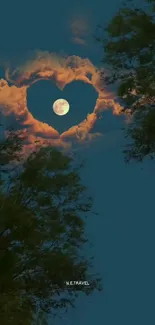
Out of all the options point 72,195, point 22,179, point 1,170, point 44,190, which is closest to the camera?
point 1,170

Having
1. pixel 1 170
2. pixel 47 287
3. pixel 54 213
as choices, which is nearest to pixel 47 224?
pixel 54 213

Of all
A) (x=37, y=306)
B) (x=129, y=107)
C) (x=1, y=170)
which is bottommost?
(x=37, y=306)

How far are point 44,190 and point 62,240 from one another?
3082mm

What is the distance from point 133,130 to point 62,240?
14716 mm

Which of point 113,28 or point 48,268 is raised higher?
point 113,28

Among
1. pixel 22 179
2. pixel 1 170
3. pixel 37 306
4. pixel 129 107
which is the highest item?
pixel 22 179

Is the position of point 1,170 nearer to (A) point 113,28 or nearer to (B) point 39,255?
(B) point 39,255

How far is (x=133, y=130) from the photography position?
44.8ft

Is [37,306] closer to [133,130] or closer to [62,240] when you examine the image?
[62,240]

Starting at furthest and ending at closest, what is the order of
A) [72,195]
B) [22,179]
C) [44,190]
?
1. [72,195]
2. [44,190]
3. [22,179]

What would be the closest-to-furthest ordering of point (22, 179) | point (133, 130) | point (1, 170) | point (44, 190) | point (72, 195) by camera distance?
point (133, 130) < point (1, 170) < point (22, 179) < point (44, 190) < point (72, 195)

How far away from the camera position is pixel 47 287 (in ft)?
83.5

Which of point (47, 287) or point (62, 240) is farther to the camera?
point (62, 240)

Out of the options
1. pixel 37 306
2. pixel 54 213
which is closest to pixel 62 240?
pixel 54 213
